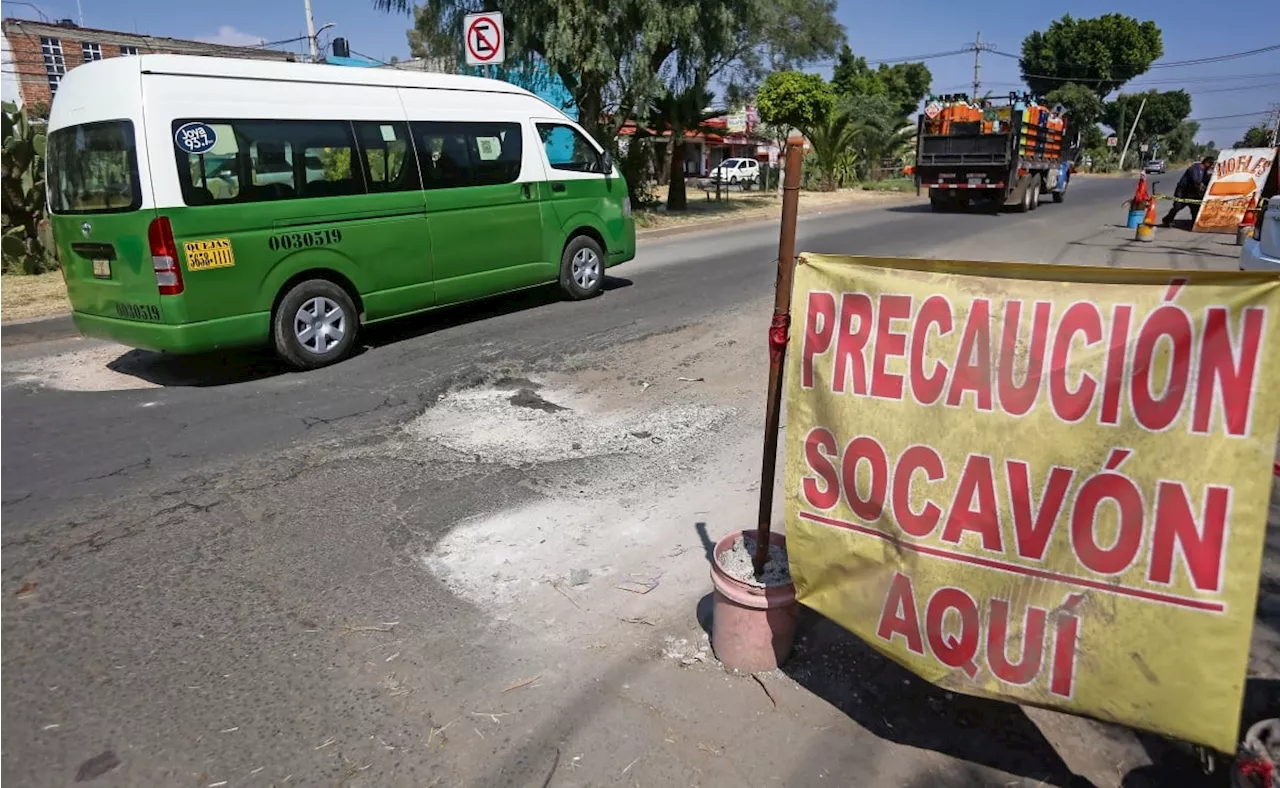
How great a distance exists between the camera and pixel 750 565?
3.00m

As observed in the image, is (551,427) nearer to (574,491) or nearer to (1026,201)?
(574,491)

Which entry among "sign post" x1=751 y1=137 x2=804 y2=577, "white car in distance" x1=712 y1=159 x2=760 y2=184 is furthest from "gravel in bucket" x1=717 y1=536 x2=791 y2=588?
"white car in distance" x1=712 y1=159 x2=760 y2=184

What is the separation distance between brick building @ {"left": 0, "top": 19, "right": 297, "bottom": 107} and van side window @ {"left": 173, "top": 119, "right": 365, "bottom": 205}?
119ft

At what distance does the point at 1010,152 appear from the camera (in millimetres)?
20688

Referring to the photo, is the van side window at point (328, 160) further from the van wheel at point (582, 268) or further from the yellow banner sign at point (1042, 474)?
the yellow banner sign at point (1042, 474)

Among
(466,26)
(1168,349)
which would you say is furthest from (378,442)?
(466,26)

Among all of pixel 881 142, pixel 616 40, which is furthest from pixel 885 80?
pixel 616 40

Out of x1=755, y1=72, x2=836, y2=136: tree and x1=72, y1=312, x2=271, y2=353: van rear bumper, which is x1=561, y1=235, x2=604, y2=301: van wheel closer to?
x1=72, y1=312, x2=271, y2=353: van rear bumper

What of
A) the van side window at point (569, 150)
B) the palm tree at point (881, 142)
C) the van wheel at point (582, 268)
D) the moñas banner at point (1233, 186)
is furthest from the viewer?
the palm tree at point (881, 142)

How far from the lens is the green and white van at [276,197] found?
6.07 meters

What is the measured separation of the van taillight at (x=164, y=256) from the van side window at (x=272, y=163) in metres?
0.28

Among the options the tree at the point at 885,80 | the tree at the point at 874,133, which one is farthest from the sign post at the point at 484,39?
the tree at the point at 885,80

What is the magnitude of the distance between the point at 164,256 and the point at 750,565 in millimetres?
5192

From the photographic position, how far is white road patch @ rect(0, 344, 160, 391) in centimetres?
664
